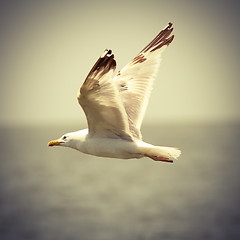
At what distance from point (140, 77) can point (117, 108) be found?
2258mm

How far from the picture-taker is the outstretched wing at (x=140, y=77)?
33.9 feet

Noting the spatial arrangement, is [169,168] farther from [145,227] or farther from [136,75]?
[136,75]

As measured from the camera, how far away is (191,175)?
250ft

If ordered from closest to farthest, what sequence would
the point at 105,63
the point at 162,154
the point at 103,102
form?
1. the point at 105,63
2. the point at 103,102
3. the point at 162,154

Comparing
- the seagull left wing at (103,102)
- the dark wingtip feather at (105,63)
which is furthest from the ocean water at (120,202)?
the dark wingtip feather at (105,63)

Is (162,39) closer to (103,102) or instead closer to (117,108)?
(117,108)

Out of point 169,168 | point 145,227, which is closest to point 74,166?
point 169,168

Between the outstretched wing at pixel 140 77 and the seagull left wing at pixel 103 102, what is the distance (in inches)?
46.9

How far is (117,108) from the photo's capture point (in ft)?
28.3

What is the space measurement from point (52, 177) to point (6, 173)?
6.60 m

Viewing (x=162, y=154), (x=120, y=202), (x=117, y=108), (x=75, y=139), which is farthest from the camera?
(x=120, y=202)

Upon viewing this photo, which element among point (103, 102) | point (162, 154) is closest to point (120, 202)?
point (162, 154)

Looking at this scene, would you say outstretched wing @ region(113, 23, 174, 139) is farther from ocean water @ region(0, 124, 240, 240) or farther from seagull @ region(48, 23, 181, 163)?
ocean water @ region(0, 124, 240, 240)

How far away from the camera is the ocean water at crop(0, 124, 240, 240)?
5016cm
